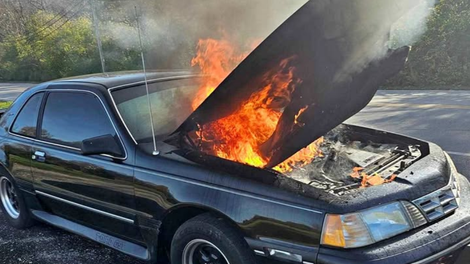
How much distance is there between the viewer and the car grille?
2.40 metres

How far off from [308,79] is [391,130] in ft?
16.6

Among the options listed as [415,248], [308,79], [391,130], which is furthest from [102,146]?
[391,130]

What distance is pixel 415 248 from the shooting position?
2195 millimetres

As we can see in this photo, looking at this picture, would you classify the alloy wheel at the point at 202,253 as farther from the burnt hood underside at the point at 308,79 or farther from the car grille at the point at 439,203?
the car grille at the point at 439,203

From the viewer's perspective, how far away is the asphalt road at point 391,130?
356 centimetres

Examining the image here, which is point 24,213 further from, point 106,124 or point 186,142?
point 186,142

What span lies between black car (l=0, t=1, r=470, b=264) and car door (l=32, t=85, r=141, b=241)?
0.04ft

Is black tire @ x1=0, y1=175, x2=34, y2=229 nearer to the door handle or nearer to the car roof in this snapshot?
the door handle

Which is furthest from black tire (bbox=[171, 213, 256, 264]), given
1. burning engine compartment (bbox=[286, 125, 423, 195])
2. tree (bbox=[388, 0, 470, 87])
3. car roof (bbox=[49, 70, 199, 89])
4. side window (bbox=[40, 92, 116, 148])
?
tree (bbox=[388, 0, 470, 87])

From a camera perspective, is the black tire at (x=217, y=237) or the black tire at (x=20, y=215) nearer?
the black tire at (x=217, y=237)

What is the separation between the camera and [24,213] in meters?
4.12

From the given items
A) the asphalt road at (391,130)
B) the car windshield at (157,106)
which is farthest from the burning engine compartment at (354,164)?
the car windshield at (157,106)

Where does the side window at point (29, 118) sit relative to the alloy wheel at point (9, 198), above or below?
above

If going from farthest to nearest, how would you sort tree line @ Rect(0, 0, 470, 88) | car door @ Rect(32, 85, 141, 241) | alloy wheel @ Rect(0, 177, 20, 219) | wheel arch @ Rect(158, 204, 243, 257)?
tree line @ Rect(0, 0, 470, 88)
alloy wheel @ Rect(0, 177, 20, 219)
car door @ Rect(32, 85, 141, 241)
wheel arch @ Rect(158, 204, 243, 257)
